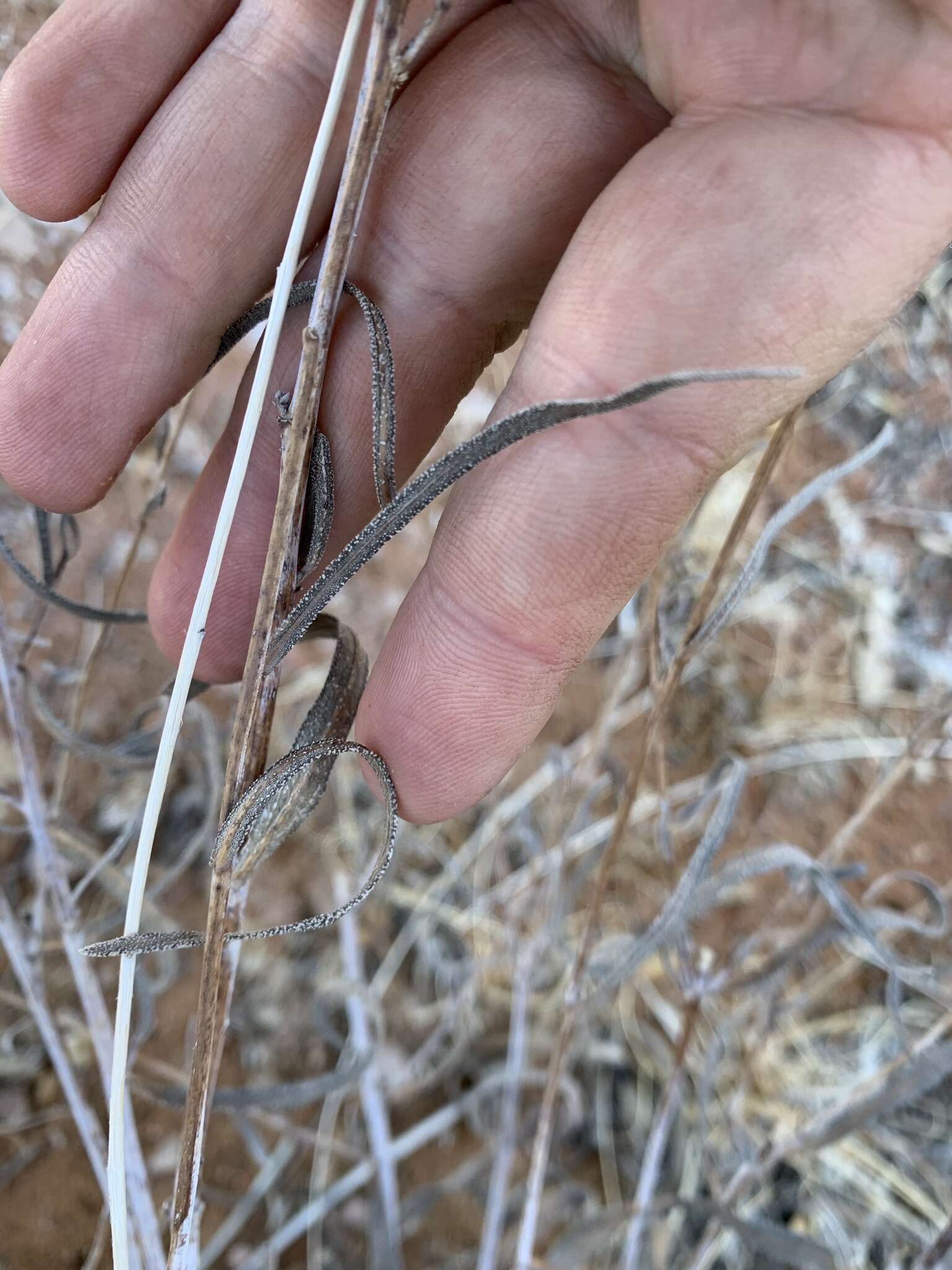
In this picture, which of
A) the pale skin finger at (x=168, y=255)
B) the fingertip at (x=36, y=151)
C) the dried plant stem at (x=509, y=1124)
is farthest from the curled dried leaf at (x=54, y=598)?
the dried plant stem at (x=509, y=1124)

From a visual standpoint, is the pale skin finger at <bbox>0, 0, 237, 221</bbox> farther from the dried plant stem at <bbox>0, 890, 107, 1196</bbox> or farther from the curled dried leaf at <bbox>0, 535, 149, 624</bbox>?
the dried plant stem at <bbox>0, 890, 107, 1196</bbox>

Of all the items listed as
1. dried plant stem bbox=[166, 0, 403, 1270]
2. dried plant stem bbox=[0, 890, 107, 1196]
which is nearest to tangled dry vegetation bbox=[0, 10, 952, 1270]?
dried plant stem bbox=[0, 890, 107, 1196]

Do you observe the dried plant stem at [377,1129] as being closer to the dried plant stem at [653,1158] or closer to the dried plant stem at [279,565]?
the dried plant stem at [653,1158]

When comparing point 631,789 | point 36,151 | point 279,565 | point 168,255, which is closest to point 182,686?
point 279,565

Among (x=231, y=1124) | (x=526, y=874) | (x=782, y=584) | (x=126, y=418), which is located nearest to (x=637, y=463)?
(x=126, y=418)

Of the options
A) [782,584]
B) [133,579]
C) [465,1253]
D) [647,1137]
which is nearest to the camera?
[465,1253]

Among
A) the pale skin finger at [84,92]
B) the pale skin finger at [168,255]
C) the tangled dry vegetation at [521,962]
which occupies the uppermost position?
the pale skin finger at [84,92]

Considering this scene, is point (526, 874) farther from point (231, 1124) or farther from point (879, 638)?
point (879, 638)

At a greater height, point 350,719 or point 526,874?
point 350,719
